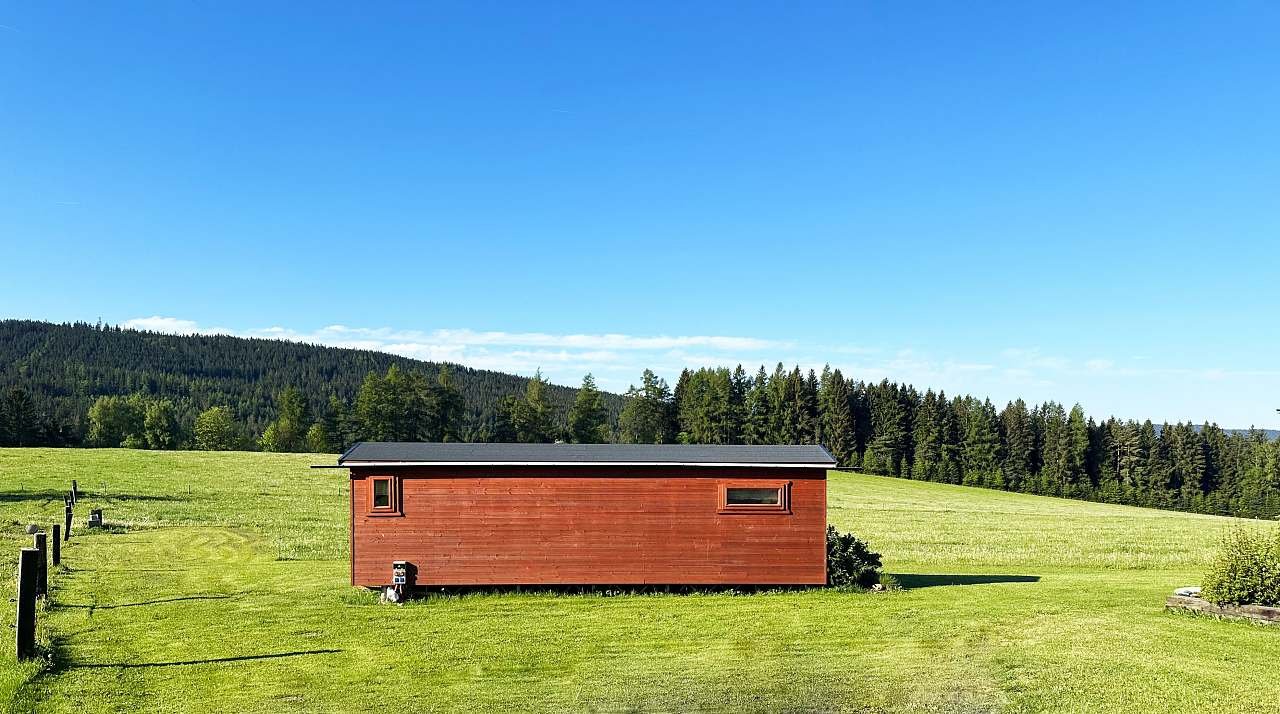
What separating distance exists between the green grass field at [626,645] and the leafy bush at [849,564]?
0.80 meters

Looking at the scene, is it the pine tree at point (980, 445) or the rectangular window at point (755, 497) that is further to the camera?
the pine tree at point (980, 445)

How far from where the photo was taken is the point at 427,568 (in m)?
22.7

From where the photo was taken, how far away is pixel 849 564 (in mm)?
23250

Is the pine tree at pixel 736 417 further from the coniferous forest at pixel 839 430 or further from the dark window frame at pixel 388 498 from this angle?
the dark window frame at pixel 388 498

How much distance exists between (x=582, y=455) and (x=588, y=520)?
73.4 inches

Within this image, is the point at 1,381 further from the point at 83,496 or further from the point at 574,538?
the point at 574,538

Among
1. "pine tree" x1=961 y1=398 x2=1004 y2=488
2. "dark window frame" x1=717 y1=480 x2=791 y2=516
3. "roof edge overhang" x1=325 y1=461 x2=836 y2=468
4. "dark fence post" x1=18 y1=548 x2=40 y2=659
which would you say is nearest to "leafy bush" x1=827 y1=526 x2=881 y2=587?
"dark window frame" x1=717 y1=480 x2=791 y2=516

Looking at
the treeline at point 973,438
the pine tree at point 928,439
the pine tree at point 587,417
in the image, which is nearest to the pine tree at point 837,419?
the treeline at point 973,438

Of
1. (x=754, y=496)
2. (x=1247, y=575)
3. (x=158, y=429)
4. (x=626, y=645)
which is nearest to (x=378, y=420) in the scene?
(x=158, y=429)

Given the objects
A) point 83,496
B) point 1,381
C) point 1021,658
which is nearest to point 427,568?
point 1021,658

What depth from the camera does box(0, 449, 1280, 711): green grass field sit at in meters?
13.5

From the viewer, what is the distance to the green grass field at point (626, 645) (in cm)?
1347

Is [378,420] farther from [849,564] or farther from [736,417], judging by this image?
[849,564]

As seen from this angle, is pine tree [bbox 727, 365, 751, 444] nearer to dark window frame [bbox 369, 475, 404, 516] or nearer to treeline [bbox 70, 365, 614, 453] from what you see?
treeline [bbox 70, 365, 614, 453]
